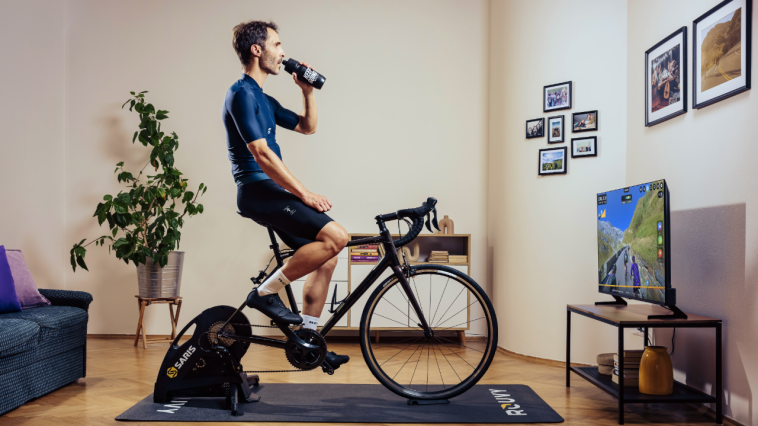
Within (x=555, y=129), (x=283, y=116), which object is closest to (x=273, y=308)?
(x=283, y=116)

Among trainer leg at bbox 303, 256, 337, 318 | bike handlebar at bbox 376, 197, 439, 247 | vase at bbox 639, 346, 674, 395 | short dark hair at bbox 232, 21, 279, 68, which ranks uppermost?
short dark hair at bbox 232, 21, 279, 68

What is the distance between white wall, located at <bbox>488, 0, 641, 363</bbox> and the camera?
3525mm

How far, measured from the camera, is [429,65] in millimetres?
4723

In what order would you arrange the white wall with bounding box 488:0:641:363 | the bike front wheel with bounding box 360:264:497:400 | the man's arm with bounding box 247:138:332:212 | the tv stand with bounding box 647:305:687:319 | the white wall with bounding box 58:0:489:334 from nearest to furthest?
the man's arm with bounding box 247:138:332:212, the tv stand with bounding box 647:305:687:319, the bike front wheel with bounding box 360:264:497:400, the white wall with bounding box 488:0:641:363, the white wall with bounding box 58:0:489:334

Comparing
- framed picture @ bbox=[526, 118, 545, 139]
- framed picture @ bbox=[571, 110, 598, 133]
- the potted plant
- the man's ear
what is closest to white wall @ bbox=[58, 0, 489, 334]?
the potted plant

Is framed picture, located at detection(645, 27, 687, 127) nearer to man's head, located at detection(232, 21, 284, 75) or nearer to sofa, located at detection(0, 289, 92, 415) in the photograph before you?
man's head, located at detection(232, 21, 284, 75)

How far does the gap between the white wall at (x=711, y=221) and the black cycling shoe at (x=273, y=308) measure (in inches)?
74.5

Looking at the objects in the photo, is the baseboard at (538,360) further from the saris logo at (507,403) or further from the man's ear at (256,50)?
the man's ear at (256,50)

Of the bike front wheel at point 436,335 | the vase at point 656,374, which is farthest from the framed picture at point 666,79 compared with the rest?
the bike front wheel at point 436,335

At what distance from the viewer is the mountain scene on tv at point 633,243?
95.3 inches

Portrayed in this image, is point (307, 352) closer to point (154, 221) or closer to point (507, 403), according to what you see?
point (507, 403)

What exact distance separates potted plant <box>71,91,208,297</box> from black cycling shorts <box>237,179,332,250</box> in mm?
2077

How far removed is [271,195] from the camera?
2.24 meters

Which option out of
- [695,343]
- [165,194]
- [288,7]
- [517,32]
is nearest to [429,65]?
[517,32]
